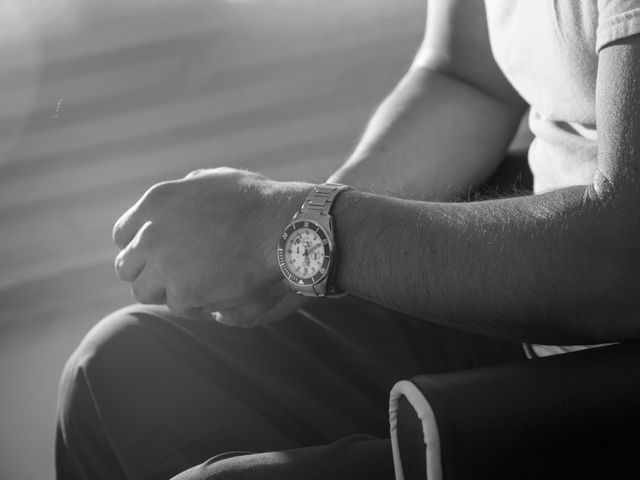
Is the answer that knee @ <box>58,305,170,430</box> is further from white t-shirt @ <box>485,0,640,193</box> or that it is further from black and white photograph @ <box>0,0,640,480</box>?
white t-shirt @ <box>485,0,640,193</box>

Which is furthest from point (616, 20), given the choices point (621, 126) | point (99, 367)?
point (99, 367)

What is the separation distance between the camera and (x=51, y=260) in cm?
273

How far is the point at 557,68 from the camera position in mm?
1089

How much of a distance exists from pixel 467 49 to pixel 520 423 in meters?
0.92

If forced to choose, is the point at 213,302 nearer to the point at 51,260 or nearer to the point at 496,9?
the point at 496,9

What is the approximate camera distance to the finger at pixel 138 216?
1103 millimetres

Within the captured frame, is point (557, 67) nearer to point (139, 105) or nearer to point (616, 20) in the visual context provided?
point (616, 20)

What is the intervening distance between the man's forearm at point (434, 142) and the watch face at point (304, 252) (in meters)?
0.36

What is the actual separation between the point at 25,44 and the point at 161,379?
6.23 ft

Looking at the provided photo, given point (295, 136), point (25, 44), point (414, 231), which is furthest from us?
point (295, 136)

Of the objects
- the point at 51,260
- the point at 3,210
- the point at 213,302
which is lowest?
the point at 51,260

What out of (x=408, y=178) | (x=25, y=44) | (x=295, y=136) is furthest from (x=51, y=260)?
(x=408, y=178)

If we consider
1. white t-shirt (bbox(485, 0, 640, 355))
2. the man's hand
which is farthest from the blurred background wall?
white t-shirt (bbox(485, 0, 640, 355))

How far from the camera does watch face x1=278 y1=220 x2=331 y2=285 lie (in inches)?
38.0
